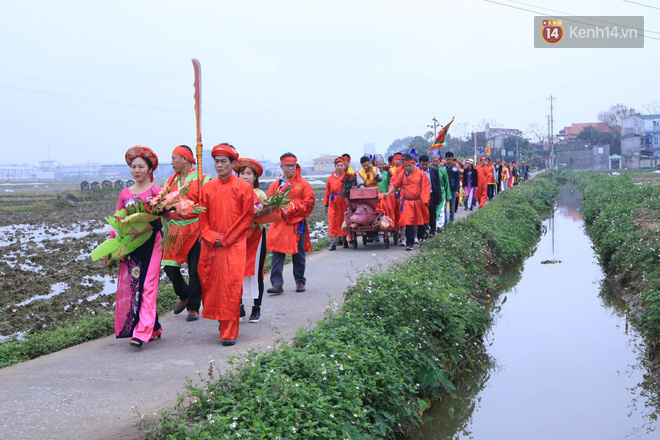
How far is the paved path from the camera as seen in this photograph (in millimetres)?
4109

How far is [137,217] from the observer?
5992 mm

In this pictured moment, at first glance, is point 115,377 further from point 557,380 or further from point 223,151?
point 557,380

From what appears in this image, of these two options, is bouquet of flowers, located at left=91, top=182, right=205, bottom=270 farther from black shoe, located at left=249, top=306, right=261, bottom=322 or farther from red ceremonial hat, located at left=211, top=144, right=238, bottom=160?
black shoe, located at left=249, top=306, right=261, bottom=322

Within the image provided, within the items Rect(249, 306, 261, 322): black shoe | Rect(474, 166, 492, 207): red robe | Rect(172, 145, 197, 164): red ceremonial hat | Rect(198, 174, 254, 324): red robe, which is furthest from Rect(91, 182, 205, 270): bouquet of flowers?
Rect(474, 166, 492, 207): red robe

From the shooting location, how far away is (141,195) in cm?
639

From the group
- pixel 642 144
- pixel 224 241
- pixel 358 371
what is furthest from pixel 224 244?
pixel 642 144

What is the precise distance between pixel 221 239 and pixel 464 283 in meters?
3.48

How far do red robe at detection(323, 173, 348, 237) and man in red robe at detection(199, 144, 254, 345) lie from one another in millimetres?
6217

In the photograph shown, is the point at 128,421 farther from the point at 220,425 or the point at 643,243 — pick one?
the point at 643,243

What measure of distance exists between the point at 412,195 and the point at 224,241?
671cm

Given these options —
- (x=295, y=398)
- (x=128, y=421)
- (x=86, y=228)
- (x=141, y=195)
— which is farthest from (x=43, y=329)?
(x=86, y=228)

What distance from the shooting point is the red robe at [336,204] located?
41.9 feet

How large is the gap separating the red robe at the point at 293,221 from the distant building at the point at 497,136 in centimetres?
6816

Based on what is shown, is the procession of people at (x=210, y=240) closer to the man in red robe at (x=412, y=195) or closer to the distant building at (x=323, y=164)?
the man in red robe at (x=412, y=195)
